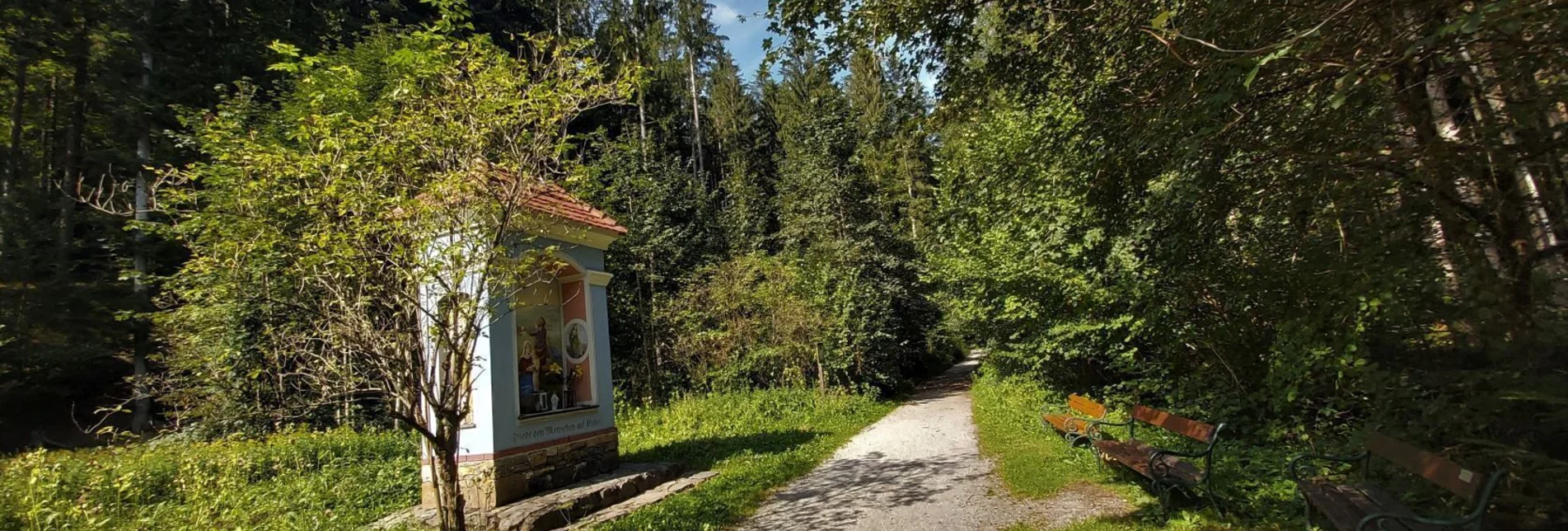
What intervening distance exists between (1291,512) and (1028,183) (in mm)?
2886

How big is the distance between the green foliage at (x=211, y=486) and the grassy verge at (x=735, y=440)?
123 inches

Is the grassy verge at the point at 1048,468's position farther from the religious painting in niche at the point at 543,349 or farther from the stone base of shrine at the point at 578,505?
the religious painting in niche at the point at 543,349

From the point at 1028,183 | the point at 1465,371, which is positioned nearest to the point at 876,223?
the point at 1028,183

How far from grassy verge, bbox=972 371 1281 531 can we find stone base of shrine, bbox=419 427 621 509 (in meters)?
4.74

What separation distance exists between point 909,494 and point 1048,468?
5.20ft

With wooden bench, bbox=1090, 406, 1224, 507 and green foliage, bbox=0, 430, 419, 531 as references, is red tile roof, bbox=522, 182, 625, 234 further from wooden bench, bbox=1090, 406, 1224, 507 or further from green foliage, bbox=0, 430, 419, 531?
wooden bench, bbox=1090, 406, 1224, 507

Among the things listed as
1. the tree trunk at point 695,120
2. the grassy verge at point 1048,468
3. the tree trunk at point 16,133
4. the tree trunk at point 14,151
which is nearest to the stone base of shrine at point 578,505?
the grassy verge at point 1048,468

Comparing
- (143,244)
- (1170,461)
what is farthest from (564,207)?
(143,244)

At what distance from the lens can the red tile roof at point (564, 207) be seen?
16.5 ft

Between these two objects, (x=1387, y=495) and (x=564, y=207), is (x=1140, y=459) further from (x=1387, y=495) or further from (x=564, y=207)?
(x=564, y=207)

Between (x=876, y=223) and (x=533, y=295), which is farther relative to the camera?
(x=876, y=223)

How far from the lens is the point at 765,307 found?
1623cm

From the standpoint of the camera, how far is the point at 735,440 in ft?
35.6

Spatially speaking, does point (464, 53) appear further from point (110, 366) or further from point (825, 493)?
point (110, 366)
